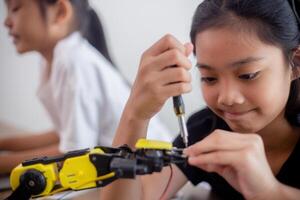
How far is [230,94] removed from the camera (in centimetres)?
58

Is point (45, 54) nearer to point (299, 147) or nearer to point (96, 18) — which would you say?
point (96, 18)

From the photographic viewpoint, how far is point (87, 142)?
103 centimetres

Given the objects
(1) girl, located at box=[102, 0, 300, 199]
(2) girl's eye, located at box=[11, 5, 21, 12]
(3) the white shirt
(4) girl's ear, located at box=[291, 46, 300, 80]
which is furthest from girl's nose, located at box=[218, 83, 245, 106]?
(2) girl's eye, located at box=[11, 5, 21, 12]

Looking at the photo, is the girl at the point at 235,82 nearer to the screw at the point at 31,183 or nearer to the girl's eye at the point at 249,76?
the girl's eye at the point at 249,76

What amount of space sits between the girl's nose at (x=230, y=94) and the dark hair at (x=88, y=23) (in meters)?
0.54

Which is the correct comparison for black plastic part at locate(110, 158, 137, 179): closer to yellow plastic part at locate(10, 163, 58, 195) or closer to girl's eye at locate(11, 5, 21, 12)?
yellow plastic part at locate(10, 163, 58, 195)

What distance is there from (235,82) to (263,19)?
0.12 m

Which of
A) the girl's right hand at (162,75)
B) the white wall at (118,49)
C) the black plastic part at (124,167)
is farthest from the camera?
the white wall at (118,49)

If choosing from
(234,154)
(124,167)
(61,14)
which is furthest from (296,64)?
(61,14)

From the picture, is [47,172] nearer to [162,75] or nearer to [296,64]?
[162,75]

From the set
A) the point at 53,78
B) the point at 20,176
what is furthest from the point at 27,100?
the point at 20,176

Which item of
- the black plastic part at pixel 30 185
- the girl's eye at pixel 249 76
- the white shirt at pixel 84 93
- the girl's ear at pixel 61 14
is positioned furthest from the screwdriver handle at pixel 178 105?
the girl's ear at pixel 61 14

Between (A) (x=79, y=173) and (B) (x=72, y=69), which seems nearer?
(A) (x=79, y=173)

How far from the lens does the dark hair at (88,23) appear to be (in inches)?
39.7
